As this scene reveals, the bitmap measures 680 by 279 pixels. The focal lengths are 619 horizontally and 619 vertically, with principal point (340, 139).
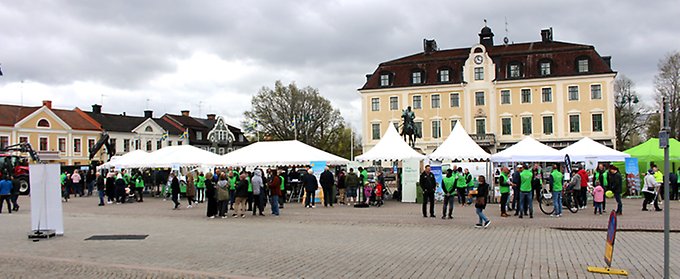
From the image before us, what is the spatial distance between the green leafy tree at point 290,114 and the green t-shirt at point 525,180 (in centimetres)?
5350

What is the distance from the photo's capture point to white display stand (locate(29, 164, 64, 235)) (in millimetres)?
14359

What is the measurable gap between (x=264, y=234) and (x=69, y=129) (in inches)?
2428

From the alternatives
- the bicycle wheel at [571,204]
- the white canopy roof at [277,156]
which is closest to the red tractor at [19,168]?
the white canopy roof at [277,156]

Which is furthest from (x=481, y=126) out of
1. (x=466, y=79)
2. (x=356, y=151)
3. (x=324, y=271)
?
(x=324, y=271)

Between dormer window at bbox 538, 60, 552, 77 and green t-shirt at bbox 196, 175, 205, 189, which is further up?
dormer window at bbox 538, 60, 552, 77

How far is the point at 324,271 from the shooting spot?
962cm

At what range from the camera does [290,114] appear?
236ft

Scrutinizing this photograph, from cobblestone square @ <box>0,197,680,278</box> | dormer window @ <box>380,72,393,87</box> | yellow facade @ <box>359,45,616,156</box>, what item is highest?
dormer window @ <box>380,72,393,87</box>

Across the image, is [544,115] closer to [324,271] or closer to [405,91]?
[405,91]

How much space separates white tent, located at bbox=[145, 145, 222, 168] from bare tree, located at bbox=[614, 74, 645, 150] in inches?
1875

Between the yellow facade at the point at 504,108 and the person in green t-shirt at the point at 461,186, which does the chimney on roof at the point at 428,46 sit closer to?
the yellow facade at the point at 504,108

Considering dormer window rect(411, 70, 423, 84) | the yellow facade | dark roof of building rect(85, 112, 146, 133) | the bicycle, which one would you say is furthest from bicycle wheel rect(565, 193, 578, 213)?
dark roof of building rect(85, 112, 146, 133)

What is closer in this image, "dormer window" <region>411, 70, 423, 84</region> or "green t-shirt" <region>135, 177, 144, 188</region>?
"green t-shirt" <region>135, 177, 144, 188</region>

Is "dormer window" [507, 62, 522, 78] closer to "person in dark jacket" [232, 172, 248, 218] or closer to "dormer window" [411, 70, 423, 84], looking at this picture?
"dormer window" [411, 70, 423, 84]
